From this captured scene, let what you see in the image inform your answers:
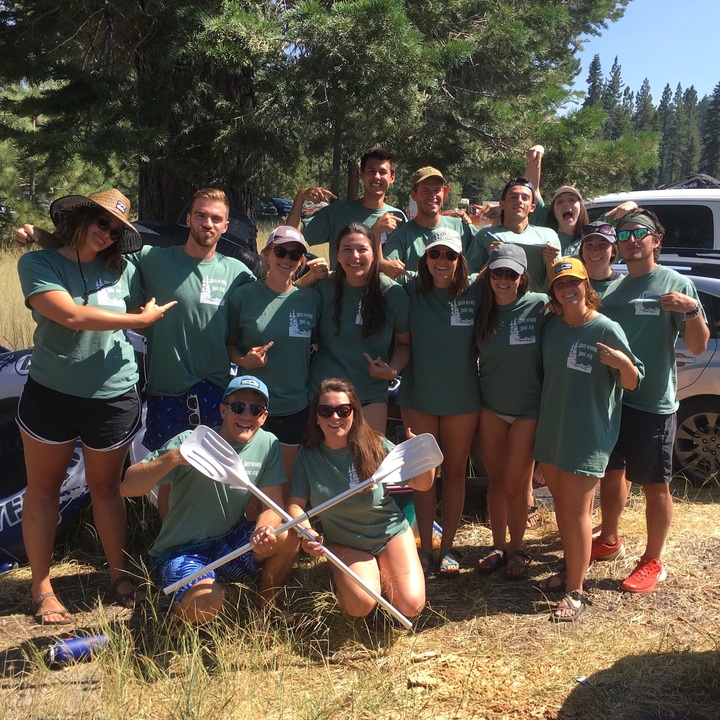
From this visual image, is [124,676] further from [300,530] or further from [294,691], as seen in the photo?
[300,530]

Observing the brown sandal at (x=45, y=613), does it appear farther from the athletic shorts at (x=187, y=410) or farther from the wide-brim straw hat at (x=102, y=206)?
the wide-brim straw hat at (x=102, y=206)

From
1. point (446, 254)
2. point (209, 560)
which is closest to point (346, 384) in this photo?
point (446, 254)

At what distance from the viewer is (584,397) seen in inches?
157

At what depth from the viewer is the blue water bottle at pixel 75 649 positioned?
11.6 feet

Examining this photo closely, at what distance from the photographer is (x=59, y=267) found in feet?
12.5

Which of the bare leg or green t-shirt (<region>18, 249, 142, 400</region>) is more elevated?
green t-shirt (<region>18, 249, 142, 400</region>)

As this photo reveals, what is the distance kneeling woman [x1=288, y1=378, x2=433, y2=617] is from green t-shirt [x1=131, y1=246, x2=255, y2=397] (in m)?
0.67

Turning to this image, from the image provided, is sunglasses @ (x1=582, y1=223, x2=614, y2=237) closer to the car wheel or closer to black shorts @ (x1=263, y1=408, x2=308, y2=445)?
black shorts @ (x1=263, y1=408, x2=308, y2=445)

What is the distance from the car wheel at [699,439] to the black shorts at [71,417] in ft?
13.6

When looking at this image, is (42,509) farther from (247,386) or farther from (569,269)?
(569,269)

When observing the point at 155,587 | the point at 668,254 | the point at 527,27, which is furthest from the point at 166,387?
the point at 668,254

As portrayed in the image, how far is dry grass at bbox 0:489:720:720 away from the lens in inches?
127

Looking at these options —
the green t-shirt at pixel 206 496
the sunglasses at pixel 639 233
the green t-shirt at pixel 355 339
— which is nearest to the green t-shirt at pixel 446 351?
the green t-shirt at pixel 355 339

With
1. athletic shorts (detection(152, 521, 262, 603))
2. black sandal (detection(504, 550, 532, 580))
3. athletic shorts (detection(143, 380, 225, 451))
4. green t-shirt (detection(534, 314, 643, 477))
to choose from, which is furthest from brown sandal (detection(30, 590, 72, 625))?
green t-shirt (detection(534, 314, 643, 477))
